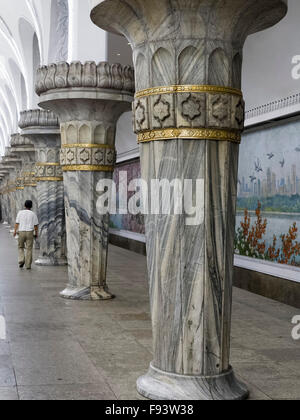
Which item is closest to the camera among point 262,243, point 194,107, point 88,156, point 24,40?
point 194,107

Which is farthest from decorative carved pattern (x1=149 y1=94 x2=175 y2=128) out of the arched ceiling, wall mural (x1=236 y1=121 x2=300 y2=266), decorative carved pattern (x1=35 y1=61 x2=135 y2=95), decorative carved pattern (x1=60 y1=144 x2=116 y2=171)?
the arched ceiling

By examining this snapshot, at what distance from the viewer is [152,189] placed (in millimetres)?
4660

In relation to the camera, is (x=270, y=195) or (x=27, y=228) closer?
(x=270, y=195)

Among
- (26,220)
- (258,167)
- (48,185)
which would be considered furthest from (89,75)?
(48,185)

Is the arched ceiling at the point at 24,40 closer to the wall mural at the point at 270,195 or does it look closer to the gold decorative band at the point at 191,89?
the wall mural at the point at 270,195

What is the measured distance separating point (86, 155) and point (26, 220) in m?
4.49

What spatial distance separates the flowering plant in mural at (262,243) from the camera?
29.7ft

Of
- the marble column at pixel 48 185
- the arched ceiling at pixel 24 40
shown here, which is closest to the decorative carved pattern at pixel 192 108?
the arched ceiling at pixel 24 40

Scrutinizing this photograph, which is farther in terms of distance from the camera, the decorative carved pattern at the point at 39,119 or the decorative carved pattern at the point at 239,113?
the decorative carved pattern at the point at 39,119

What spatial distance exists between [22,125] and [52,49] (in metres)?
3.16

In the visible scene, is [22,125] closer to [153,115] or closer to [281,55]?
[281,55]

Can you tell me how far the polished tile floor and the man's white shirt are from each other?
9.04 feet

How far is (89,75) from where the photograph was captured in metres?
8.47

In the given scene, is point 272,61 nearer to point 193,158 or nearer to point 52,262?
point 193,158
